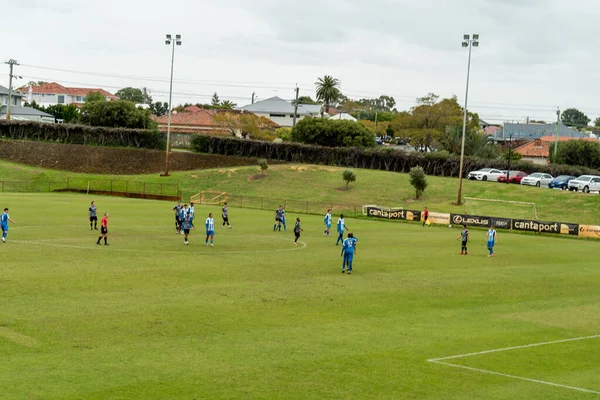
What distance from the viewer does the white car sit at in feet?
296

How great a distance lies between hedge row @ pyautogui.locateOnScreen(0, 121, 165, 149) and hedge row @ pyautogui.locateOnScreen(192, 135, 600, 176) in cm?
679

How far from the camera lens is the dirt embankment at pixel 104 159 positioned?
102 m

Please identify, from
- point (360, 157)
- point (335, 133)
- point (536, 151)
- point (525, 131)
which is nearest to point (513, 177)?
point (360, 157)

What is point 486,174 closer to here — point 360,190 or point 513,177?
point 513,177

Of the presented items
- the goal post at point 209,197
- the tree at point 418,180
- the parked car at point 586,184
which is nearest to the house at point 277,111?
the goal post at point 209,197

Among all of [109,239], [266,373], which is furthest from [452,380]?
[109,239]

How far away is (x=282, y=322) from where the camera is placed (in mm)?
23141

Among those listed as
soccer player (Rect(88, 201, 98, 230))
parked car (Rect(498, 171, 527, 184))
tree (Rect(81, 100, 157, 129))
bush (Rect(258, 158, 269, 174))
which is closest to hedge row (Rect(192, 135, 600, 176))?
parked car (Rect(498, 171, 527, 184))

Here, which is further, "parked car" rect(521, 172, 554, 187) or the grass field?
"parked car" rect(521, 172, 554, 187)

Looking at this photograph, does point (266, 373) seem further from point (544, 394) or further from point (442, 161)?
point (442, 161)

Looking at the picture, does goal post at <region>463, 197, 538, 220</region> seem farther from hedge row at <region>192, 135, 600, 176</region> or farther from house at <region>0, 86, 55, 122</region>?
house at <region>0, 86, 55, 122</region>

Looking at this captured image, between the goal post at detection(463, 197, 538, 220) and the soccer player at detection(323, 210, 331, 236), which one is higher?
the goal post at detection(463, 197, 538, 220)

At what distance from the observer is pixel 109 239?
40.6 m

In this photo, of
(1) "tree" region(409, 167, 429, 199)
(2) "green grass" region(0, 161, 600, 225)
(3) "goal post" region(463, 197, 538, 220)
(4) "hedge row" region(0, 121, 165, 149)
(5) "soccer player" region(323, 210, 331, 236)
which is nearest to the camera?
(5) "soccer player" region(323, 210, 331, 236)
